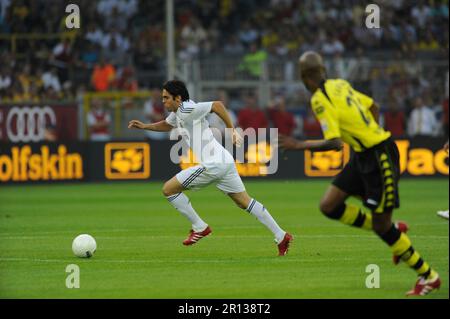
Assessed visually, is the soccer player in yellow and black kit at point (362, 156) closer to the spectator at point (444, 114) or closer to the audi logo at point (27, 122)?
the spectator at point (444, 114)

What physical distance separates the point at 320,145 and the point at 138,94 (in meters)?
20.5

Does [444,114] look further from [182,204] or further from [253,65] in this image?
[182,204]

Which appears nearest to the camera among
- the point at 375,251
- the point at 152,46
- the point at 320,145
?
the point at 320,145

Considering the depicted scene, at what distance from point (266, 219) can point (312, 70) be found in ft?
11.7

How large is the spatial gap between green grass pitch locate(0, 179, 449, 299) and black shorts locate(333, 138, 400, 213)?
883 mm

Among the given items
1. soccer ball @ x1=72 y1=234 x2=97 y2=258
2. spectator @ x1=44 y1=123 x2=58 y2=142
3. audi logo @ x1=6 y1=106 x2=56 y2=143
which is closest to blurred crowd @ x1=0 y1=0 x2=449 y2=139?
audi logo @ x1=6 y1=106 x2=56 y2=143

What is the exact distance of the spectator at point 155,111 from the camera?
29141 millimetres

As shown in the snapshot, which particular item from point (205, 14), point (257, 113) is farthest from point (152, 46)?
point (257, 113)

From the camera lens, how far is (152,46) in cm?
3338

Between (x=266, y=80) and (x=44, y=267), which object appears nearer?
(x=44, y=267)

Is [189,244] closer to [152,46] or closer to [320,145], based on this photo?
[320,145]

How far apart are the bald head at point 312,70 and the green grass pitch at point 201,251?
6.69 ft

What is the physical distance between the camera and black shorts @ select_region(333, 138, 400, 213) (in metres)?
10.1

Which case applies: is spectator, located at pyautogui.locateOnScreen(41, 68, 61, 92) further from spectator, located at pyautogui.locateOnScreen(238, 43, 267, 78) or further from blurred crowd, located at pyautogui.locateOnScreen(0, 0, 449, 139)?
spectator, located at pyautogui.locateOnScreen(238, 43, 267, 78)
